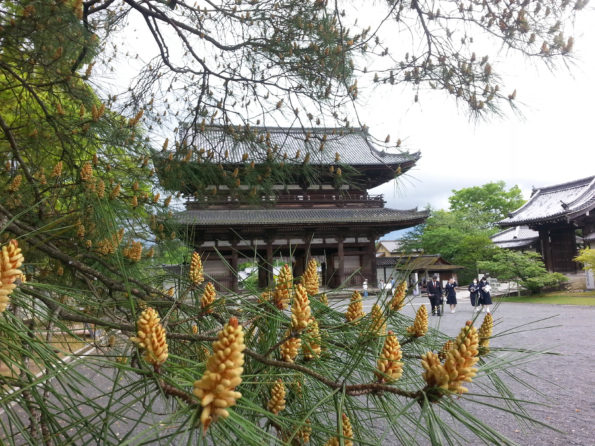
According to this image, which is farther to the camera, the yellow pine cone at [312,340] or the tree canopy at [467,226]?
the tree canopy at [467,226]

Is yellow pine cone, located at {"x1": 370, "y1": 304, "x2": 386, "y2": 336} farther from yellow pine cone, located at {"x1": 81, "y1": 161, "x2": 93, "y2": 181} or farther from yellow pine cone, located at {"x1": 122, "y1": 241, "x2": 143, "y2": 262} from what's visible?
yellow pine cone, located at {"x1": 81, "y1": 161, "x2": 93, "y2": 181}

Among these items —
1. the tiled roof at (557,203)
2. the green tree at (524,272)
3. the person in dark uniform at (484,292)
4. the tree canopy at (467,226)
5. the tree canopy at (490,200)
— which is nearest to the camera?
the person in dark uniform at (484,292)

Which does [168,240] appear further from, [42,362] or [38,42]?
[42,362]

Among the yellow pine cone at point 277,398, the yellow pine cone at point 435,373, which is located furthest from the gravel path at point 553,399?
the yellow pine cone at point 435,373

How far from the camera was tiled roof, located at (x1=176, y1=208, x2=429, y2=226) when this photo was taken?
12562 mm

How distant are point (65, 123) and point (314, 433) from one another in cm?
159

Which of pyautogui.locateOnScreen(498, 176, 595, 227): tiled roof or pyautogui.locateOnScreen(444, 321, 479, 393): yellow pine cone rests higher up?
pyautogui.locateOnScreen(498, 176, 595, 227): tiled roof

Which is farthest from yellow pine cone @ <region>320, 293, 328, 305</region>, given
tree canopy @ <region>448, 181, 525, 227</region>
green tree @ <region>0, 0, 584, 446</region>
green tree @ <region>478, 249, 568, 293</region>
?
tree canopy @ <region>448, 181, 525, 227</region>

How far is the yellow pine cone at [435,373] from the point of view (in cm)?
52

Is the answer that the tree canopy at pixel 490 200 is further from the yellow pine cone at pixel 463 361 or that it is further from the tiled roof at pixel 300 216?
the yellow pine cone at pixel 463 361

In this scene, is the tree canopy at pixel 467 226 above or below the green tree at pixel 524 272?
above

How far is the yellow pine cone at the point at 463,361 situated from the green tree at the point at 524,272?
15237 mm

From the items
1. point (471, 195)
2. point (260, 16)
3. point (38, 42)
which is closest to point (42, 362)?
point (38, 42)

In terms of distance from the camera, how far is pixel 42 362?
60 centimetres
